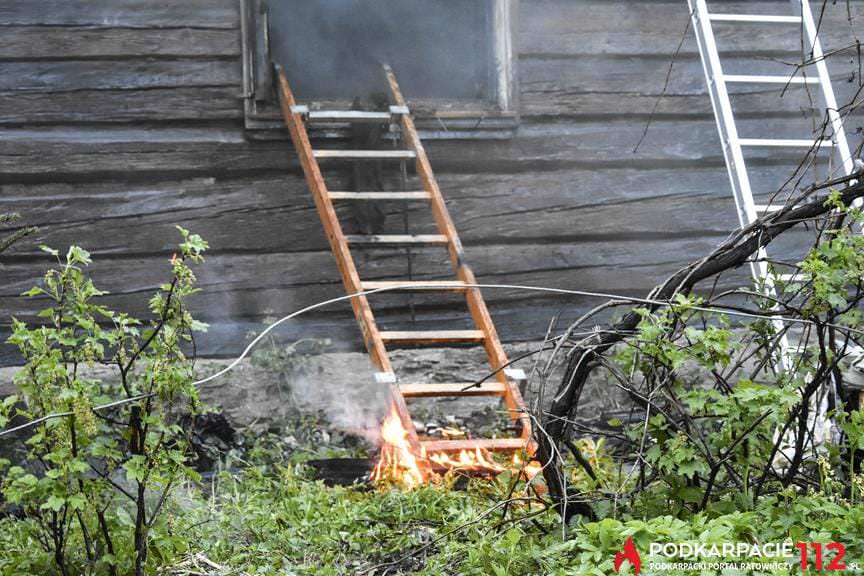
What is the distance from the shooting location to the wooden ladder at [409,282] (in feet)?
15.3

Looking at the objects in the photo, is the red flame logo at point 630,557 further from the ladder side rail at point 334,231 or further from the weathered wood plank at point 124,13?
the weathered wood plank at point 124,13

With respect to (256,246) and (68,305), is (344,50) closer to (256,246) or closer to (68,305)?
(256,246)

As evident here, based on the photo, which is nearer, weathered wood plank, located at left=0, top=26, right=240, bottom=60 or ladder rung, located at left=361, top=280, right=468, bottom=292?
ladder rung, located at left=361, top=280, right=468, bottom=292

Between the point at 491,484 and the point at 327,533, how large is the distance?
856 mm

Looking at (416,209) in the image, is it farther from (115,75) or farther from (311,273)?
(115,75)

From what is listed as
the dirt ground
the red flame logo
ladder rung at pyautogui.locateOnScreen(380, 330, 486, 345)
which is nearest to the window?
the dirt ground

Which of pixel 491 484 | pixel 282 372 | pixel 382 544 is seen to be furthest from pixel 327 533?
pixel 282 372

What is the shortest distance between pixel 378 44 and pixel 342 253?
2692 millimetres

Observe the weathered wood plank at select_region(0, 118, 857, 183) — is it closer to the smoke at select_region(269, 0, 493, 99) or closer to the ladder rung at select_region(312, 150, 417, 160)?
the ladder rung at select_region(312, 150, 417, 160)

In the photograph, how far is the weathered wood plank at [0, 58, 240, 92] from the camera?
19.5 feet

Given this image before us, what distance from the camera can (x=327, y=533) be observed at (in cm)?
382

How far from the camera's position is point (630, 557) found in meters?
2.92

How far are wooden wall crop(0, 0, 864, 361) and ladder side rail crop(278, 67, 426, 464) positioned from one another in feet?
1.19

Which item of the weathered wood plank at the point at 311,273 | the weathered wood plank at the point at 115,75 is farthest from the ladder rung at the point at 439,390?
the weathered wood plank at the point at 115,75
